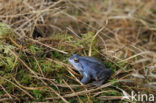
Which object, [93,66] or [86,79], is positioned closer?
[86,79]

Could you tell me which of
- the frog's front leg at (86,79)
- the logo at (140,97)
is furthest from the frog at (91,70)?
the logo at (140,97)

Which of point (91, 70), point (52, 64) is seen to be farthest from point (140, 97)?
point (52, 64)

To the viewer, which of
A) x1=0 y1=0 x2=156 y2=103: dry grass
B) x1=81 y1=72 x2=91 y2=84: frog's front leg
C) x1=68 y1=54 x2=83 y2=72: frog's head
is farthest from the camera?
x1=68 y1=54 x2=83 y2=72: frog's head

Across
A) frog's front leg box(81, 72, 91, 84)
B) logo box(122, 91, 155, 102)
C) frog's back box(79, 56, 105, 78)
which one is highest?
frog's back box(79, 56, 105, 78)

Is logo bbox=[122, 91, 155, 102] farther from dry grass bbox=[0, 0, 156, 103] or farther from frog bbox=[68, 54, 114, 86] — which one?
frog bbox=[68, 54, 114, 86]

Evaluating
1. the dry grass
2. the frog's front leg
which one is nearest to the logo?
the dry grass

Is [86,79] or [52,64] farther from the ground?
[52,64]

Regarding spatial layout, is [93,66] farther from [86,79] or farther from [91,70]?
[86,79]

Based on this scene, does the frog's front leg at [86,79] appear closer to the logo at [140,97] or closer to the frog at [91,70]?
the frog at [91,70]
